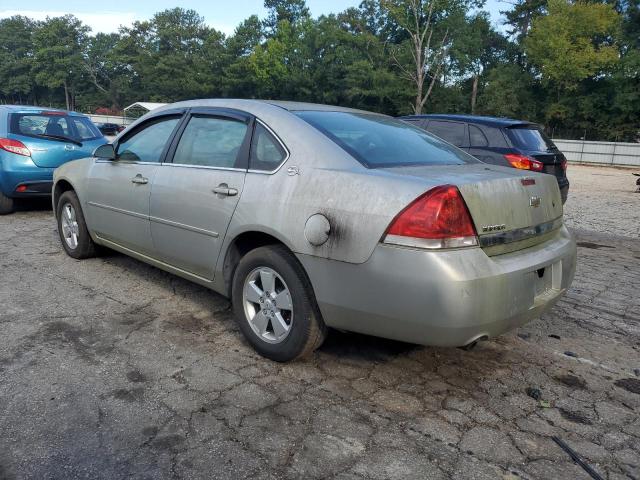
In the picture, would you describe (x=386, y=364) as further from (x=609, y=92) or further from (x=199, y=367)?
(x=609, y=92)

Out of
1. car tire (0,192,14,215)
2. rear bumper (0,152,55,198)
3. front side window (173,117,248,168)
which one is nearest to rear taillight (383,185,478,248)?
front side window (173,117,248,168)

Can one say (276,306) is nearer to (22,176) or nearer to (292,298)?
→ (292,298)

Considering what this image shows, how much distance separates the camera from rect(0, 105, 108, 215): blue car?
24.1 ft

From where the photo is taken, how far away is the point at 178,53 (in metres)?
74.0

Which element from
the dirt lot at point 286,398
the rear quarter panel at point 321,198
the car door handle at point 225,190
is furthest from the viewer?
the car door handle at point 225,190

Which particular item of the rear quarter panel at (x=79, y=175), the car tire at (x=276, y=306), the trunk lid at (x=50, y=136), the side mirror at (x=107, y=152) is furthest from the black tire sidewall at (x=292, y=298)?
the trunk lid at (x=50, y=136)

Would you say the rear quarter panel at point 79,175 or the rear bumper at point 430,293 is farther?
the rear quarter panel at point 79,175

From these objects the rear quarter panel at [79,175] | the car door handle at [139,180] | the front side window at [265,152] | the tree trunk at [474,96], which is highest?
the tree trunk at [474,96]

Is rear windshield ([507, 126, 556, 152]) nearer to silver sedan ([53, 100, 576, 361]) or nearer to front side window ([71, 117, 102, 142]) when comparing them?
silver sedan ([53, 100, 576, 361])

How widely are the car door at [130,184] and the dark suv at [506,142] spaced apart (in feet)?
16.2

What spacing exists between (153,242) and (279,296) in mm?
1432

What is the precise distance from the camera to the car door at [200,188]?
11.6 feet

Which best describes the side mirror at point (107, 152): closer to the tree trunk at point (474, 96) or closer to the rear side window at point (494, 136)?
the rear side window at point (494, 136)

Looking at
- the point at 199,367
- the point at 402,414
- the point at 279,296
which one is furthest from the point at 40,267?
the point at 402,414
